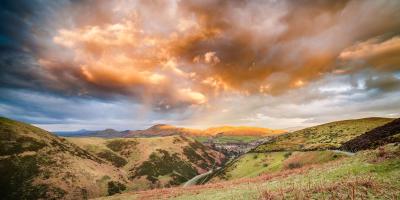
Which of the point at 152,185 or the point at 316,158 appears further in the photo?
the point at 152,185

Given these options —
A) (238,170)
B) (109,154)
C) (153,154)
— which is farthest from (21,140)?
(238,170)

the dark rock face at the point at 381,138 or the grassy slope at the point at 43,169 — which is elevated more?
the dark rock face at the point at 381,138

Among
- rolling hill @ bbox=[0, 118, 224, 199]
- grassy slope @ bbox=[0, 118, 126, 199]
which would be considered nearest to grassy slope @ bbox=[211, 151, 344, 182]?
rolling hill @ bbox=[0, 118, 224, 199]

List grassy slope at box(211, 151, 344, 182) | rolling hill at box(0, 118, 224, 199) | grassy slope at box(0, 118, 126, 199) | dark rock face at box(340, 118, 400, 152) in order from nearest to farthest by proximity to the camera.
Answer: dark rock face at box(340, 118, 400, 152) → grassy slope at box(211, 151, 344, 182) → grassy slope at box(0, 118, 126, 199) → rolling hill at box(0, 118, 224, 199)

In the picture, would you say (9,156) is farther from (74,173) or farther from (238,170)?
(238,170)

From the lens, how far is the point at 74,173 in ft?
375

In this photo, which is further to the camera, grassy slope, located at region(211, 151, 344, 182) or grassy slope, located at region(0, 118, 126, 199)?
grassy slope, located at region(0, 118, 126, 199)

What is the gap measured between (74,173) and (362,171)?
125m

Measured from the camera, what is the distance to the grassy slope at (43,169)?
324 feet

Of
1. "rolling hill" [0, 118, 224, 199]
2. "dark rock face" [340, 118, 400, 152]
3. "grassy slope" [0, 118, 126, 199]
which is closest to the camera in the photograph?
"dark rock face" [340, 118, 400, 152]

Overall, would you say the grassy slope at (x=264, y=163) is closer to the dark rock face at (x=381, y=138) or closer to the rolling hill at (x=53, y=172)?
the dark rock face at (x=381, y=138)

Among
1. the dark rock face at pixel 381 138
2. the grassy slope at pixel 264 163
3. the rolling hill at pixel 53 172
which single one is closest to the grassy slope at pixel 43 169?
the rolling hill at pixel 53 172

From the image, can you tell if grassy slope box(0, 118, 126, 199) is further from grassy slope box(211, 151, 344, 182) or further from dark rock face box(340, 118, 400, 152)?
dark rock face box(340, 118, 400, 152)

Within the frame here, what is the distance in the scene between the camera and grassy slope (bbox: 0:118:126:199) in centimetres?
9875
